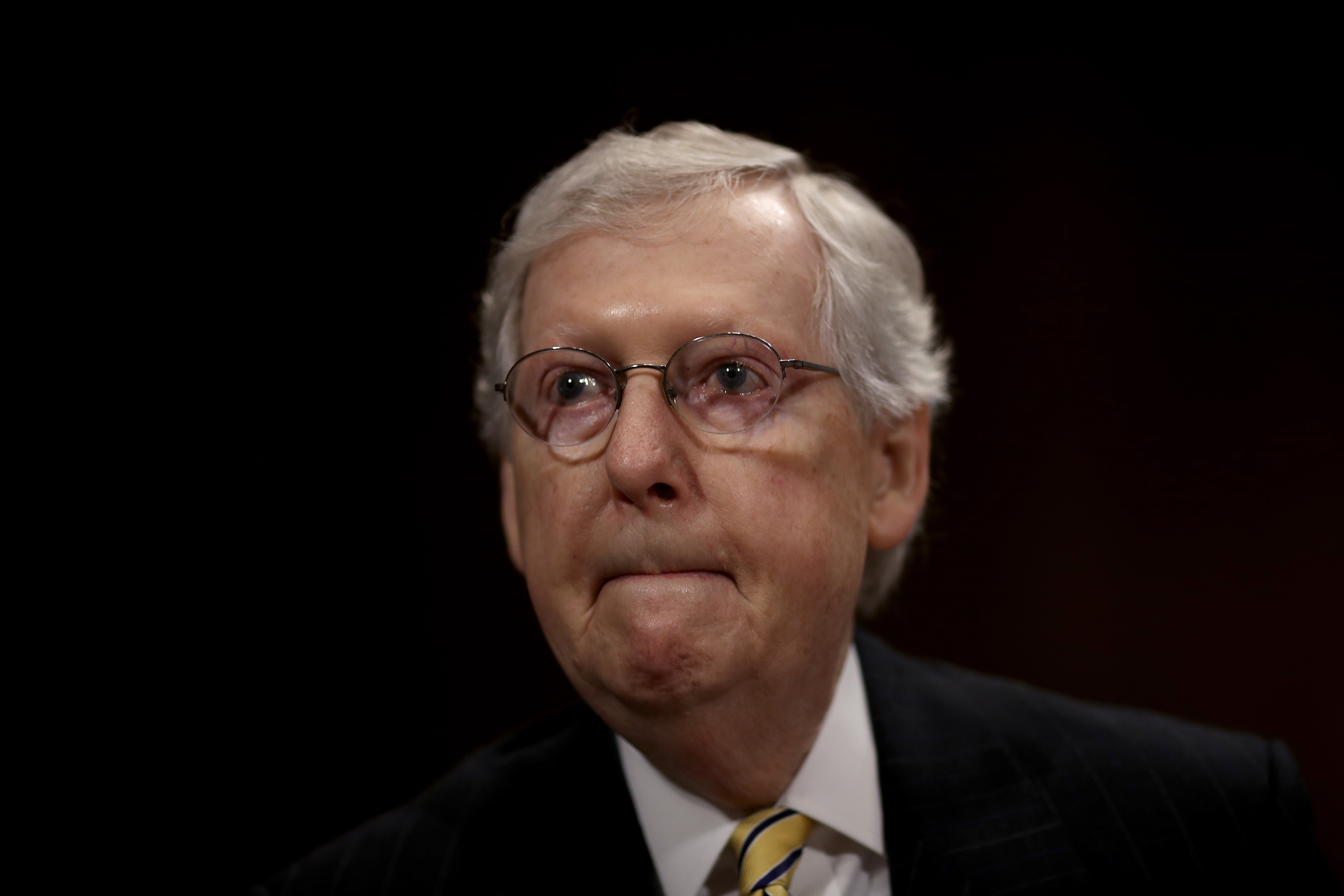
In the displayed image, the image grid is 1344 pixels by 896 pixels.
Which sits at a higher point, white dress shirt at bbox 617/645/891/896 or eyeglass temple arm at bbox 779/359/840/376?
eyeglass temple arm at bbox 779/359/840/376

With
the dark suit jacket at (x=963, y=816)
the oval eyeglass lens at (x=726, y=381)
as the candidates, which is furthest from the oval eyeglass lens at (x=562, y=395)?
the dark suit jacket at (x=963, y=816)

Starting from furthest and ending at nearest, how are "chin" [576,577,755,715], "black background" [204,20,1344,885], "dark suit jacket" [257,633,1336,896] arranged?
"black background" [204,20,1344,885]
"dark suit jacket" [257,633,1336,896]
"chin" [576,577,755,715]

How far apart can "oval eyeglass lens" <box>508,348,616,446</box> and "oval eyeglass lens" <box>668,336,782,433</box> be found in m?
0.11

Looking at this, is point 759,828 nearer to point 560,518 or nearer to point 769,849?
point 769,849

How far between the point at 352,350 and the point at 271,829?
0.98 meters

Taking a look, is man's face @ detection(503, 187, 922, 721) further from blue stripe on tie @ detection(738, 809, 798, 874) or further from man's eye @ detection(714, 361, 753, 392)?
blue stripe on tie @ detection(738, 809, 798, 874)

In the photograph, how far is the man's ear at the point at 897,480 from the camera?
142cm

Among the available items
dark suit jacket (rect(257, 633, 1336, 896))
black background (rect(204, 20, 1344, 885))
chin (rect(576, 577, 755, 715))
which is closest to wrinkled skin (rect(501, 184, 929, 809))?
chin (rect(576, 577, 755, 715))

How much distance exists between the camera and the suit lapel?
134cm

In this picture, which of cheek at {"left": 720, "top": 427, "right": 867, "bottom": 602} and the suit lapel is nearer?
cheek at {"left": 720, "top": 427, "right": 867, "bottom": 602}

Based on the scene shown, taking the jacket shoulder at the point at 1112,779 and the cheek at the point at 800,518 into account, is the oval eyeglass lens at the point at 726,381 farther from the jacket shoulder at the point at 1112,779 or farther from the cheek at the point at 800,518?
the jacket shoulder at the point at 1112,779

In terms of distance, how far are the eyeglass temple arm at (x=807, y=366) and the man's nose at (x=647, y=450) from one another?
0.17 meters

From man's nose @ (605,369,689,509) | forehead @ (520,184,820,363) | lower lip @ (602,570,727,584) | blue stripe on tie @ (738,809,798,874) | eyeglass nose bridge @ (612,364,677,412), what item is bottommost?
blue stripe on tie @ (738,809,798,874)

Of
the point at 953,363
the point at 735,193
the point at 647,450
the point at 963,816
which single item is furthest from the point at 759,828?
the point at 953,363
